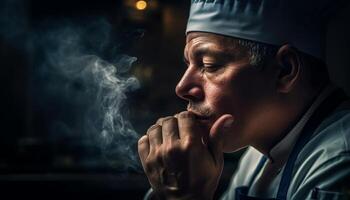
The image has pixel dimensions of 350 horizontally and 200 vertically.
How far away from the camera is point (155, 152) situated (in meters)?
2.91

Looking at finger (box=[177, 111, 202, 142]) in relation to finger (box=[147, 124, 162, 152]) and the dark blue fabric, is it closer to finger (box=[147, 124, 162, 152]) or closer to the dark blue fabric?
finger (box=[147, 124, 162, 152])

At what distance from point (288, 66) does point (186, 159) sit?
2.82 ft

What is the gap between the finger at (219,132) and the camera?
9.29 ft

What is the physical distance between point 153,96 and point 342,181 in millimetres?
5921

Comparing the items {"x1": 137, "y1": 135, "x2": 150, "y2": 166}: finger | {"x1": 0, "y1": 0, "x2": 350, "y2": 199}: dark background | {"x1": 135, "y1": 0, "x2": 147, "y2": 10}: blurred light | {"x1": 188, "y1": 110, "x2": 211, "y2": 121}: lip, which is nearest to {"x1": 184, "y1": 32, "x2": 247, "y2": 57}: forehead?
{"x1": 188, "y1": 110, "x2": 211, "y2": 121}: lip

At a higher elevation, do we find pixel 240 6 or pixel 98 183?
pixel 240 6

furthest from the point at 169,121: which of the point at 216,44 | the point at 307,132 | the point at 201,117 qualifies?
the point at 307,132

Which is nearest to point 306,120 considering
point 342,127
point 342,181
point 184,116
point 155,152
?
point 342,127

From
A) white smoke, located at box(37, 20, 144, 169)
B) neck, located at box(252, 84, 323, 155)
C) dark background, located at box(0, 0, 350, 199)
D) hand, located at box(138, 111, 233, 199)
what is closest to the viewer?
hand, located at box(138, 111, 233, 199)

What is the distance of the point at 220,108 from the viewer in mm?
2898

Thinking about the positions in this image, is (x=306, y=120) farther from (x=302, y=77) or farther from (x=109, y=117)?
(x=109, y=117)

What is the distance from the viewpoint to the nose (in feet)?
9.70

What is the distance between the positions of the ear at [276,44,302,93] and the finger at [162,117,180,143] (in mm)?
683

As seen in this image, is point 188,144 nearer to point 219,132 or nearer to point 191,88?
point 219,132
